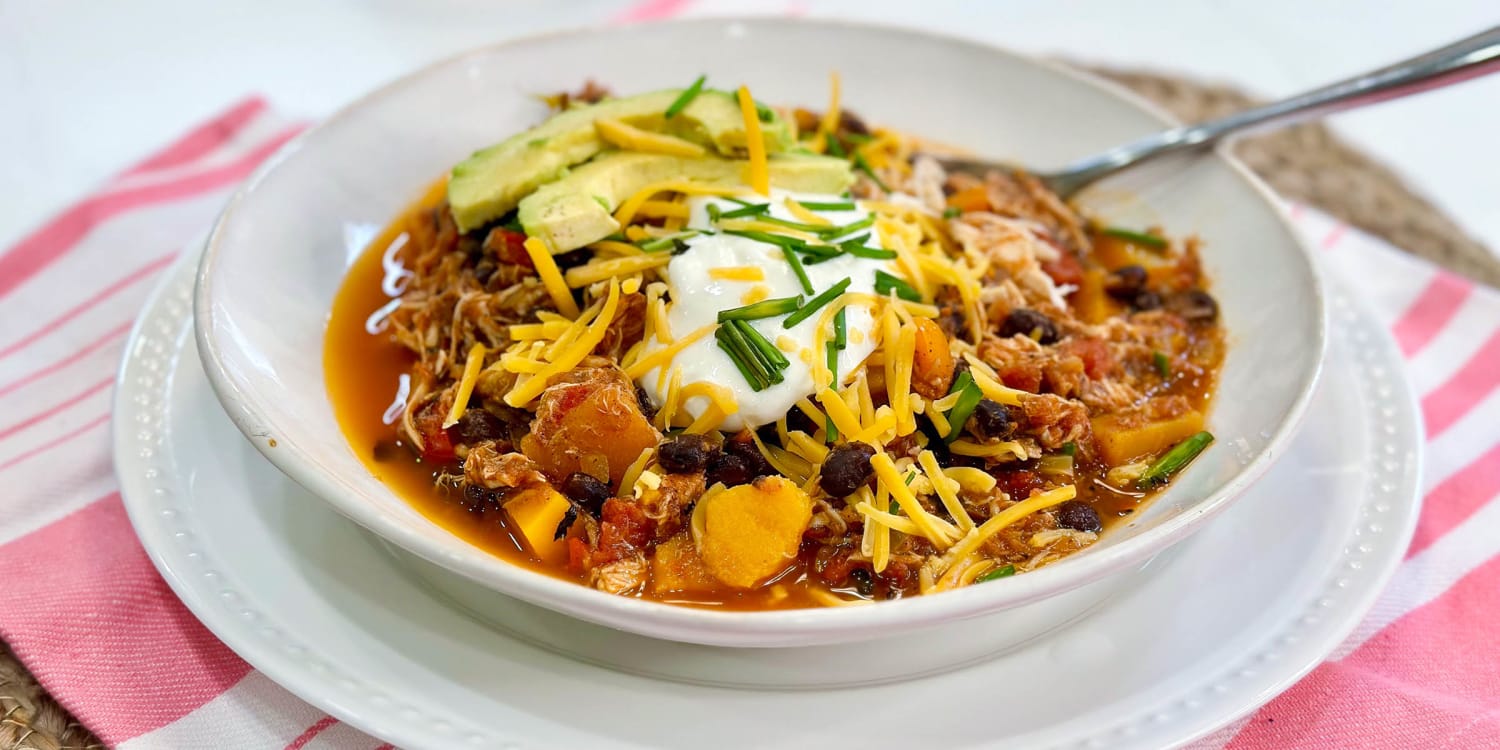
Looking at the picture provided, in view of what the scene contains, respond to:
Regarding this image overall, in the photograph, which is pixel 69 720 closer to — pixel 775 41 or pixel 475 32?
pixel 775 41

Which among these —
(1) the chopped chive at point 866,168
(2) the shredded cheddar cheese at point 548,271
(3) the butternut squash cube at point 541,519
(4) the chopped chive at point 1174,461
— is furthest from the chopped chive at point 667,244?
(4) the chopped chive at point 1174,461

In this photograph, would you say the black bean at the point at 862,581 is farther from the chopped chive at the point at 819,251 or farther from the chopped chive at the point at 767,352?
the chopped chive at the point at 819,251

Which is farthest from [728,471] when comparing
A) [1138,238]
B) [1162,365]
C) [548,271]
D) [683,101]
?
[1138,238]

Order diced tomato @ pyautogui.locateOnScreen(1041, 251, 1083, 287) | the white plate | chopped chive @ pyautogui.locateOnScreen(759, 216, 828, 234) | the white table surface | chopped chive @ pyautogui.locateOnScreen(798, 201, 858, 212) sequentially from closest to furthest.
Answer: the white plate < chopped chive @ pyautogui.locateOnScreen(759, 216, 828, 234) < chopped chive @ pyautogui.locateOnScreen(798, 201, 858, 212) < diced tomato @ pyautogui.locateOnScreen(1041, 251, 1083, 287) < the white table surface

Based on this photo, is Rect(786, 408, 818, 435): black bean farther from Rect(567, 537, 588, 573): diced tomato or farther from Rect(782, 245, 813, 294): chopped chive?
Rect(567, 537, 588, 573): diced tomato

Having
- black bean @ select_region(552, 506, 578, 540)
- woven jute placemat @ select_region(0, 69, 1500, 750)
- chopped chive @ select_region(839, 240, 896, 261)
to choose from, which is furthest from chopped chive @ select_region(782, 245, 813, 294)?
woven jute placemat @ select_region(0, 69, 1500, 750)

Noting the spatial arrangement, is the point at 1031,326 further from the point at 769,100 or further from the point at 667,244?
the point at 769,100
